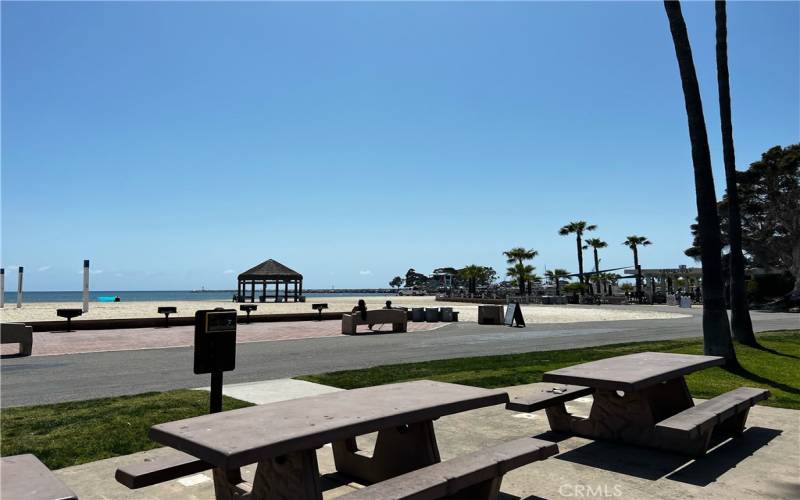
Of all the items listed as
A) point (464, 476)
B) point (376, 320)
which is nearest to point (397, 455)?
point (464, 476)

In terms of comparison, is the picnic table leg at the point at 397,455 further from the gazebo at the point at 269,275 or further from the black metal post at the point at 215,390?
the gazebo at the point at 269,275

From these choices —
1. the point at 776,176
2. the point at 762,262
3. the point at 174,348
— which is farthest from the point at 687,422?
the point at 762,262

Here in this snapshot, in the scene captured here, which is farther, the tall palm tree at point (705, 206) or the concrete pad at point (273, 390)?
Answer: the tall palm tree at point (705, 206)

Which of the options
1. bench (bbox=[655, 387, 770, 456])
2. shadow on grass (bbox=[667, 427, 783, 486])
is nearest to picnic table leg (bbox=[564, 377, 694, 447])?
bench (bbox=[655, 387, 770, 456])

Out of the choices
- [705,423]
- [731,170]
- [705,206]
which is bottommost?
[705,423]

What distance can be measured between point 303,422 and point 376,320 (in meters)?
16.2

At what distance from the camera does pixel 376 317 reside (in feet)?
63.4

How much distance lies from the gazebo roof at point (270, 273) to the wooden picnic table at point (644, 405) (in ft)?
162

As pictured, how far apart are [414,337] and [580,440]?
12.2 m

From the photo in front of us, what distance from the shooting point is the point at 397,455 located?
155 inches

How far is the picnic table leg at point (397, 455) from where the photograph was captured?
3.84 metres

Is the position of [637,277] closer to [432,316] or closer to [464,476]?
[432,316]

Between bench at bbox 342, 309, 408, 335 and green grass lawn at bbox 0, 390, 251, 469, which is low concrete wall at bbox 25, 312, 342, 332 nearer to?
bench at bbox 342, 309, 408, 335

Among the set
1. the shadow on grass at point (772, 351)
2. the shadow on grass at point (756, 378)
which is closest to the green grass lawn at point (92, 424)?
the shadow on grass at point (756, 378)
